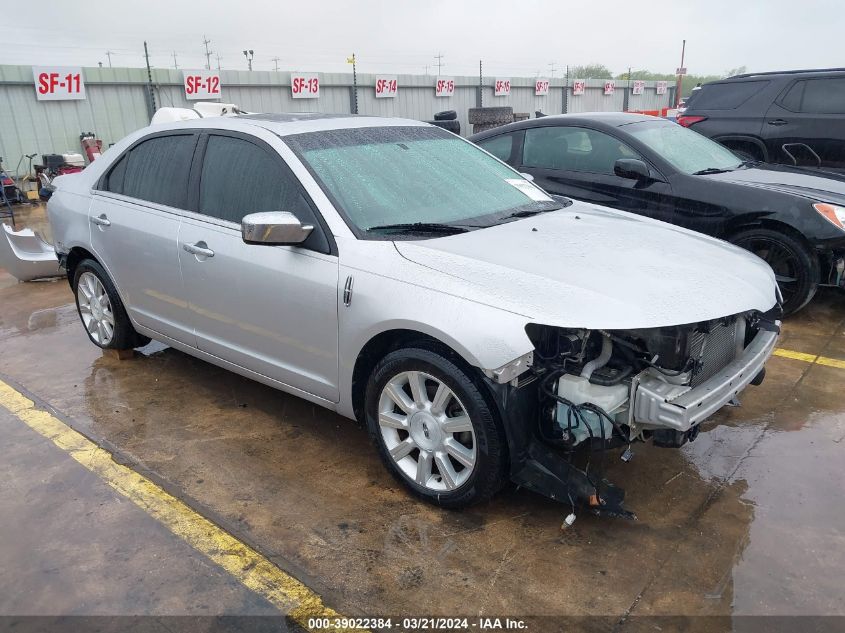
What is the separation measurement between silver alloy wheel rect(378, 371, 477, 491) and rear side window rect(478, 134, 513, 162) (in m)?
4.03

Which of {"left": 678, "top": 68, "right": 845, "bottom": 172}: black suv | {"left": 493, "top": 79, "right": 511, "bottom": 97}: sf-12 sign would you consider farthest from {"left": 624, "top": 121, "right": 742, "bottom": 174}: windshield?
{"left": 493, "top": 79, "right": 511, "bottom": 97}: sf-12 sign

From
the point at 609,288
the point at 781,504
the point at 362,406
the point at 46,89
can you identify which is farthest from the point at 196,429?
the point at 46,89

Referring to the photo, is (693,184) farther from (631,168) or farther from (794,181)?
(794,181)

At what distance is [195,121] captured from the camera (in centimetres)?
419

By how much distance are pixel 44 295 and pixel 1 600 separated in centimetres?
495

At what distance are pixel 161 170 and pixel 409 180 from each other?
1.70 meters

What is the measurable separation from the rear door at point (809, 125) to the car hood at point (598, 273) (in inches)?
206

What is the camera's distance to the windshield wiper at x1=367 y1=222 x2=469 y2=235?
128 inches

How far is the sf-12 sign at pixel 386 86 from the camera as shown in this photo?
19.0 m

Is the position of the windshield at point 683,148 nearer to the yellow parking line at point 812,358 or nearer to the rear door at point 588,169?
the rear door at point 588,169

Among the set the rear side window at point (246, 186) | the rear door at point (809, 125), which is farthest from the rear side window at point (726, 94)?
the rear side window at point (246, 186)

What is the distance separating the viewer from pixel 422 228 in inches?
130

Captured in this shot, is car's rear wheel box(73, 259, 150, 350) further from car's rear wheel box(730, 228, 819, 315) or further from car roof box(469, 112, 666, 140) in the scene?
car's rear wheel box(730, 228, 819, 315)

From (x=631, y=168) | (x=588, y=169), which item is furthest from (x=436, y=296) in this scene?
(x=588, y=169)
